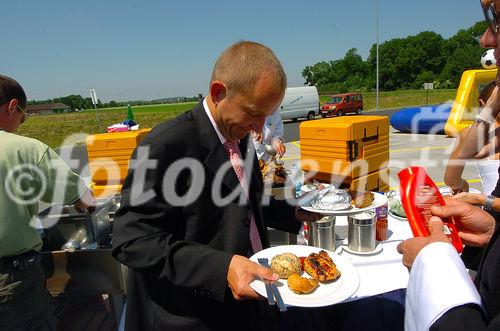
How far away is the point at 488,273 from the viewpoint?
109 centimetres

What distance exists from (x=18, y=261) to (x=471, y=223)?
2.47 m

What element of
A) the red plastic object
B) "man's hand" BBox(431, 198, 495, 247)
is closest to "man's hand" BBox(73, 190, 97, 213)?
the red plastic object

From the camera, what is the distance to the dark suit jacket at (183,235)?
1.26 meters

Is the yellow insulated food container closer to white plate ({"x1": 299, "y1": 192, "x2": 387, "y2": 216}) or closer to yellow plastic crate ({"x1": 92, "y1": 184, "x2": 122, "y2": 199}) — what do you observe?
white plate ({"x1": 299, "y1": 192, "x2": 387, "y2": 216})

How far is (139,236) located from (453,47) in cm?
9129

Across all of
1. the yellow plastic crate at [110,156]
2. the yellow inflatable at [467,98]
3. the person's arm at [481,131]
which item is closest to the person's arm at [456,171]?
the person's arm at [481,131]

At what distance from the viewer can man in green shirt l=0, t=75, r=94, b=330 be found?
80.3 inches

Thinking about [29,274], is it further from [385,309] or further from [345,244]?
[385,309]

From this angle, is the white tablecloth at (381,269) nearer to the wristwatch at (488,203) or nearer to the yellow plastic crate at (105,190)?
the wristwatch at (488,203)

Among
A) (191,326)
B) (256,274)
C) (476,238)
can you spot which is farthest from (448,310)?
(191,326)

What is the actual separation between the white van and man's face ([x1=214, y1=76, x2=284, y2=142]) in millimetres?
20634

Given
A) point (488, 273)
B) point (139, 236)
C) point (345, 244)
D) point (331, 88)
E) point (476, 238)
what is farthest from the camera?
point (331, 88)

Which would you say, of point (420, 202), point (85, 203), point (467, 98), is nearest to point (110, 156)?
point (85, 203)

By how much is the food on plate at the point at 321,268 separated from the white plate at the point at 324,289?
26 millimetres
